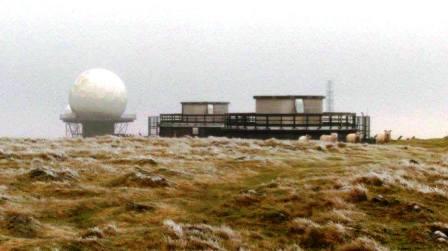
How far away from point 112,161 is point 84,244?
17.1m

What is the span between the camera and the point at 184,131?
7081 centimetres

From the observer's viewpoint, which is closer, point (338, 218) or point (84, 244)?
point (84, 244)

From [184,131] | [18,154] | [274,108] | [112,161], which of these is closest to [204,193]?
[112,161]

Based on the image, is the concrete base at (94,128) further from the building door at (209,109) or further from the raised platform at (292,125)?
the raised platform at (292,125)

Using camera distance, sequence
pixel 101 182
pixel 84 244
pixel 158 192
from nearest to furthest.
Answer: pixel 84 244
pixel 158 192
pixel 101 182

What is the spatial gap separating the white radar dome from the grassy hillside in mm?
53407

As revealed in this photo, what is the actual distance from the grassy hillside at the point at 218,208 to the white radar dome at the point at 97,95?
5341 centimetres

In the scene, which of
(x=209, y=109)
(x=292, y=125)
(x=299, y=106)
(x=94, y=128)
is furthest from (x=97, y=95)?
(x=292, y=125)

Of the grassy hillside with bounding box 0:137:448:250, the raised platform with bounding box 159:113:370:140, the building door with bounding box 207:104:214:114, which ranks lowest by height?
the grassy hillside with bounding box 0:137:448:250

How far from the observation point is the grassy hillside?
12.4 metres

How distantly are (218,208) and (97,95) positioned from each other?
6560 cm

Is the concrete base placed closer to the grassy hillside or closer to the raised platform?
the raised platform

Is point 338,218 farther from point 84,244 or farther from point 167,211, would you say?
point 84,244

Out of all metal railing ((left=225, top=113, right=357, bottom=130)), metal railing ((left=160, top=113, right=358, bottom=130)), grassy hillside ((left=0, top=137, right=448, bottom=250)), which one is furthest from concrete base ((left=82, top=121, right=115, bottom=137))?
grassy hillside ((left=0, top=137, right=448, bottom=250))
